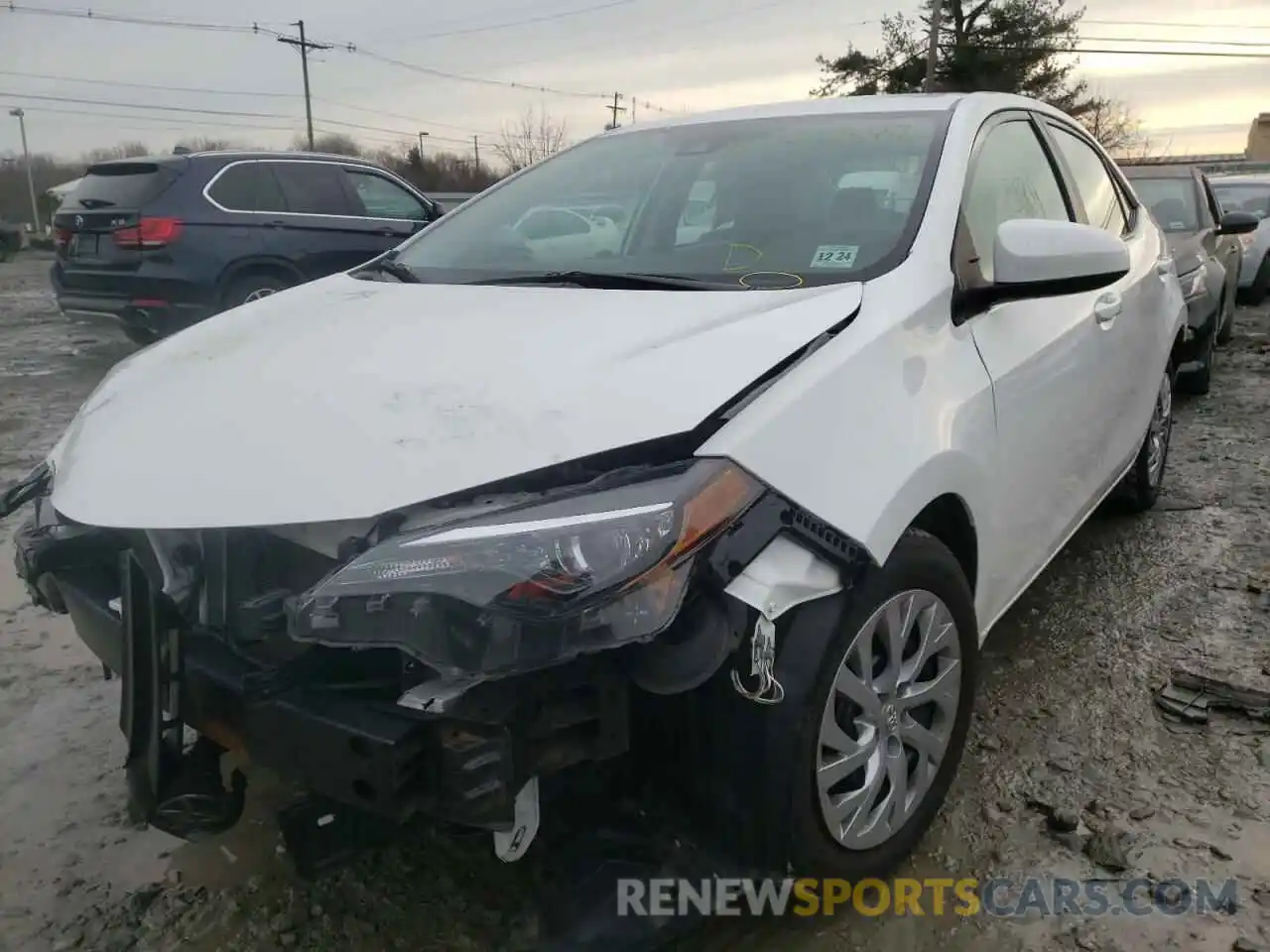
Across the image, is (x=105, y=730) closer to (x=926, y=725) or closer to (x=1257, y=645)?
(x=926, y=725)

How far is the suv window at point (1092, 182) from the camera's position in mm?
3398

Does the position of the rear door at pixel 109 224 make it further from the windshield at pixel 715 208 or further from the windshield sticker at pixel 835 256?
the windshield sticker at pixel 835 256

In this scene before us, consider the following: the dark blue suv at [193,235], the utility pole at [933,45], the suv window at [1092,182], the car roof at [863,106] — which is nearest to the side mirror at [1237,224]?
the suv window at [1092,182]

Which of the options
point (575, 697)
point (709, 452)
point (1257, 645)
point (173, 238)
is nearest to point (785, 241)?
point (709, 452)

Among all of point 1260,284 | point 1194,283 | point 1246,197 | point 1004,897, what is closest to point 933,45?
point 1246,197

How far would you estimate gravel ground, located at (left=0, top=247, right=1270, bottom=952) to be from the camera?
2000 millimetres

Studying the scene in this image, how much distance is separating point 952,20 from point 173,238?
31459mm

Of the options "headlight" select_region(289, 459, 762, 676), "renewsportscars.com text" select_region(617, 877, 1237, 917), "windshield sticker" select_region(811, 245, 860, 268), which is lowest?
"renewsportscars.com text" select_region(617, 877, 1237, 917)

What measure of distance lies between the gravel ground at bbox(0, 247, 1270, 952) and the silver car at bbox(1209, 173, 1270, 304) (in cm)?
884

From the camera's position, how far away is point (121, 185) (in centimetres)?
791

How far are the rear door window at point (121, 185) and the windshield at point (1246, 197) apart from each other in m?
11.1

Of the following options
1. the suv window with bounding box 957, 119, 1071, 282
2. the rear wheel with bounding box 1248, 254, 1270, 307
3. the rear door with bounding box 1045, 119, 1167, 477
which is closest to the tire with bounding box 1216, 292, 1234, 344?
the rear wheel with bounding box 1248, 254, 1270, 307

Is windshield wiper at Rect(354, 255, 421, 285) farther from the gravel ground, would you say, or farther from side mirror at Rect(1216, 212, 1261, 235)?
side mirror at Rect(1216, 212, 1261, 235)

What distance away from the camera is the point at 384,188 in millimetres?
9438
